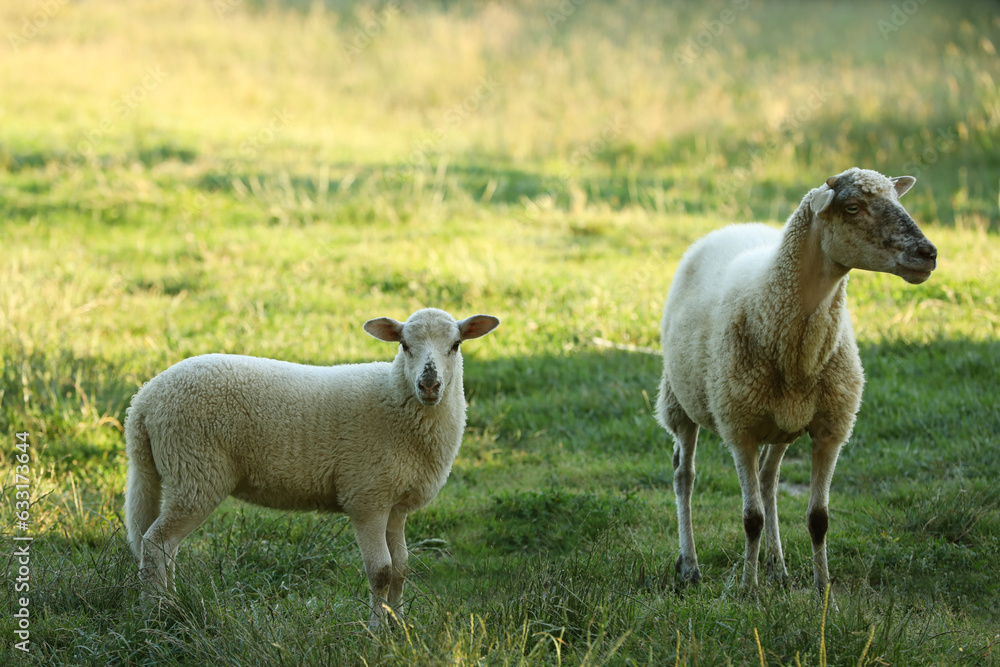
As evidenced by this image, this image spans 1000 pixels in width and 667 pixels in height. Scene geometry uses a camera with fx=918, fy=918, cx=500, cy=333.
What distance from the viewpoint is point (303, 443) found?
4.28m

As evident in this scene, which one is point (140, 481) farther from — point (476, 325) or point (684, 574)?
point (684, 574)

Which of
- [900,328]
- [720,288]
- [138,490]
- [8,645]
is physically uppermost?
[720,288]

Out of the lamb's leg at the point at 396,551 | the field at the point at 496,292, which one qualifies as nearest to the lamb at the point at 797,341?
the field at the point at 496,292

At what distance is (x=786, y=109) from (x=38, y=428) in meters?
11.9

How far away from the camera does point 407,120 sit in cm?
1622

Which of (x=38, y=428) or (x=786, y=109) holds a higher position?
(x=786, y=109)

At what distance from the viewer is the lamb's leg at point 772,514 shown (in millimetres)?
4715

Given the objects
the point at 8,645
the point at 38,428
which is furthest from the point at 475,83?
the point at 8,645

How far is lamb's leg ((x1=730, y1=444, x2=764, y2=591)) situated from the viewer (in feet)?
14.6

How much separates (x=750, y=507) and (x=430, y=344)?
68.6 inches

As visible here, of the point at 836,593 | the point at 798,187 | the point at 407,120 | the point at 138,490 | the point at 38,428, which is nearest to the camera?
the point at 138,490

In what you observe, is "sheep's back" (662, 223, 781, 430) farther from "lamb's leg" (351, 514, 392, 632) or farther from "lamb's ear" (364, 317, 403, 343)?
"lamb's leg" (351, 514, 392, 632)

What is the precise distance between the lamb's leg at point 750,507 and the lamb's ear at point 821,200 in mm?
1195

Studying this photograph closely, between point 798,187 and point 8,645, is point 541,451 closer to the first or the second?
point 8,645
